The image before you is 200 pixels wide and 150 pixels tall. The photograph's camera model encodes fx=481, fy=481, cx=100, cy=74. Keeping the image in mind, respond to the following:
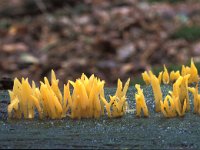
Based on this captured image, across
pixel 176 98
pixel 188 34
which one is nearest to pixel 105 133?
pixel 176 98

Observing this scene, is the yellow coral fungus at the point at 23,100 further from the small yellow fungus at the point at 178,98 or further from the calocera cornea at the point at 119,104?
the small yellow fungus at the point at 178,98

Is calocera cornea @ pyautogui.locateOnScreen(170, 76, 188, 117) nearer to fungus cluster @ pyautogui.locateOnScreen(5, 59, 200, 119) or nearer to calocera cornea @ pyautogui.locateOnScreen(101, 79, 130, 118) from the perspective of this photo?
fungus cluster @ pyautogui.locateOnScreen(5, 59, 200, 119)

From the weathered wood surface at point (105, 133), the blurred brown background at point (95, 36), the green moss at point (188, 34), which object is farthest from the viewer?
the green moss at point (188, 34)

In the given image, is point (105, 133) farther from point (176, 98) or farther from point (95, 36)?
point (95, 36)


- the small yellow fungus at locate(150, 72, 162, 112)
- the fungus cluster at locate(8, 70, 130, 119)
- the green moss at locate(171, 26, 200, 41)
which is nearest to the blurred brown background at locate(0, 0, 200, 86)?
the green moss at locate(171, 26, 200, 41)

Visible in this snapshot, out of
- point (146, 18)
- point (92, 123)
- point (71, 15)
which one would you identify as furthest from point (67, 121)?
point (71, 15)

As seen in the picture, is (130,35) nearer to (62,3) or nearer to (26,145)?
(62,3)

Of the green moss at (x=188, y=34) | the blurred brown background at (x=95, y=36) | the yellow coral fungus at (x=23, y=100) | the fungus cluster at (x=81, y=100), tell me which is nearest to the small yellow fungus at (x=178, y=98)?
the fungus cluster at (x=81, y=100)
